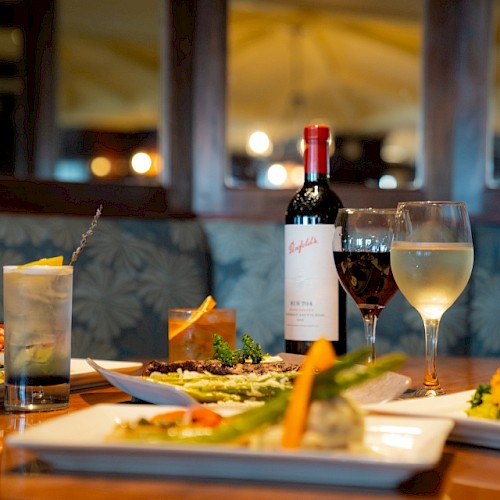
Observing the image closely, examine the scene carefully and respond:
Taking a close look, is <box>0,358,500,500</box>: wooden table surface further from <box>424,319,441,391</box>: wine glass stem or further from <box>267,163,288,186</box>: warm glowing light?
<box>267,163,288,186</box>: warm glowing light

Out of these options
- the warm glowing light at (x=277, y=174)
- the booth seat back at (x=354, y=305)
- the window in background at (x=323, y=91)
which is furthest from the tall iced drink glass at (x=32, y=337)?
the warm glowing light at (x=277, y=174)

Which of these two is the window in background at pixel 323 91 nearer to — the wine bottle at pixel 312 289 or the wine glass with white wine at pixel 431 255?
the wine bottle at pixel 312 289

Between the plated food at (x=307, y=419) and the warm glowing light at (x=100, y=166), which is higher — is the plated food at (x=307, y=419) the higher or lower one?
the lower one

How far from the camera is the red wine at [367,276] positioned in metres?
1.20

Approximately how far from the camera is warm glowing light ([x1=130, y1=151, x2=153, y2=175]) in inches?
136

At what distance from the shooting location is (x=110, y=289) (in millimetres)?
2287

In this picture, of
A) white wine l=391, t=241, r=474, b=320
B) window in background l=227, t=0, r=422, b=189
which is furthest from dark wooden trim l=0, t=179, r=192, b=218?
window in background l=227, t=0, r=422, b=189

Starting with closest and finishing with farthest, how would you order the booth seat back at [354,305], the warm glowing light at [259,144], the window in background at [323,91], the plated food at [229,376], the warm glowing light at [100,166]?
1. the plated food at [229,376]
2. the booth seat back at [354,305]
3. the warm glowing light at [100,166]
4. the window in background at [323,91]
5. the warm glowing light at [259,144]

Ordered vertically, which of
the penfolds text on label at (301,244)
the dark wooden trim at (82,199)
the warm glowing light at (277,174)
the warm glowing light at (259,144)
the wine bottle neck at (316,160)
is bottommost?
the penfolds text on label at (301,244)

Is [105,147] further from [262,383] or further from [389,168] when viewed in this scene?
[262,383]

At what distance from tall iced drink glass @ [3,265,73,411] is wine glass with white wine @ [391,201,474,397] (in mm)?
407

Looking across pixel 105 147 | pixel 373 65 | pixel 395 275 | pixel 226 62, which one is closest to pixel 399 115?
pixel 373 65

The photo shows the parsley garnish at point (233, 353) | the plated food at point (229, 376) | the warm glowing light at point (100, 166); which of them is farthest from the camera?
the warm glowing light at point (100, 166)

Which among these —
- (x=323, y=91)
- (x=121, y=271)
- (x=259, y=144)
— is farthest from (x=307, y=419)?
(x=323, y=91)
